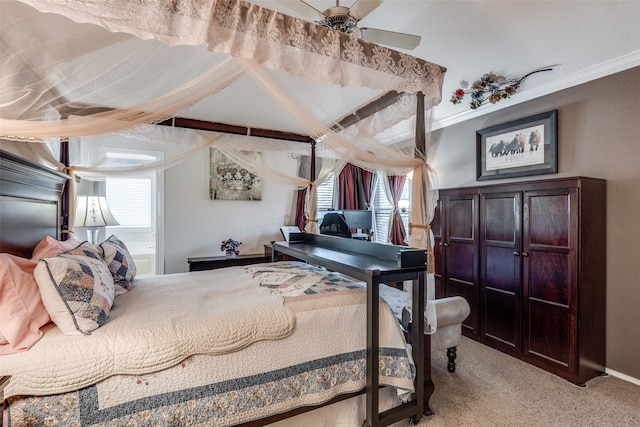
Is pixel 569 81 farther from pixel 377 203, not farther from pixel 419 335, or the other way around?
pixel 377 203

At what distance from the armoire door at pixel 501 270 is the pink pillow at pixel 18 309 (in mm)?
3421

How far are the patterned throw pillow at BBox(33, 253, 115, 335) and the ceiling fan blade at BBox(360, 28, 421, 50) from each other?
2.13 m

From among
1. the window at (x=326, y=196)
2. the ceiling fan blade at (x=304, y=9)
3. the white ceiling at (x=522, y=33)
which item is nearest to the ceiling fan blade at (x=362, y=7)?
the ceiling fan blade at (x=304, y=9)

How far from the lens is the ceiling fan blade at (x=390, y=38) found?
1.88 m

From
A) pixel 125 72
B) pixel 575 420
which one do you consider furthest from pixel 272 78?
pixel 575 420

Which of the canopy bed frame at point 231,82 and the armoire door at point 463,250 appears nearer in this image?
the canopy bed frame at point 231,82

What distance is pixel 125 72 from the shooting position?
177 cm

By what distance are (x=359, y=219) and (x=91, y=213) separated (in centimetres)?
335

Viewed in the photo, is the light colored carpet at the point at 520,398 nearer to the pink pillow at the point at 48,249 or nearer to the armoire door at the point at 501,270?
the armoire door at the point at 501,270

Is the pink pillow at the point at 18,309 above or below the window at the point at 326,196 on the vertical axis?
below

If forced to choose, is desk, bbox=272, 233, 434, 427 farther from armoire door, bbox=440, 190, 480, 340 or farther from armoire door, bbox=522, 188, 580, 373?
armoire door, bbox=440, 190, 480, 340

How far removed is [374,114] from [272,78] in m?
1.00

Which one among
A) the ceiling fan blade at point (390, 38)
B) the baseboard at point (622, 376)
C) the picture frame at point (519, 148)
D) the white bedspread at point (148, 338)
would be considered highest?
the ceiling fan blade at point (390, 38)

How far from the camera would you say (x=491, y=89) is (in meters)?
3.01
